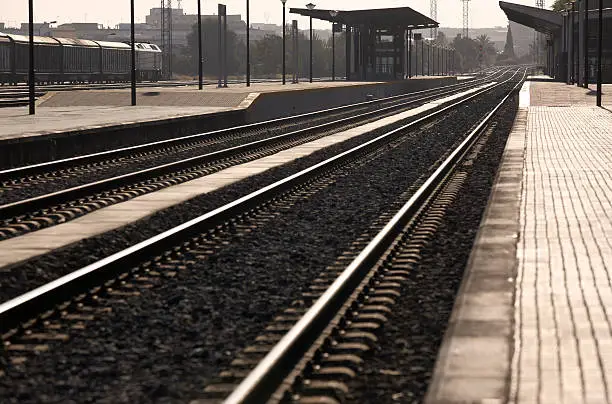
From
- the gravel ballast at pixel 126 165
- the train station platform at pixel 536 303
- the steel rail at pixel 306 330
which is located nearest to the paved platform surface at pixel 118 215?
the gravel ballast at pixel 126 165

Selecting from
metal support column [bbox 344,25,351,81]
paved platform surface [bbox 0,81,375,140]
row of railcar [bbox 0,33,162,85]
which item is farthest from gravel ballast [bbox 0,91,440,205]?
metal support column [bbox 344,25,351,81]

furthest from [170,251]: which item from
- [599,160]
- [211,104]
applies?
[211,104]

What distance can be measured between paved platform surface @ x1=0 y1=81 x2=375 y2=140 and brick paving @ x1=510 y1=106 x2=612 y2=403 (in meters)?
10.8

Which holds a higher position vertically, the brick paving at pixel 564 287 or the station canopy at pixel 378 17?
the station canopy at pixel 378 17

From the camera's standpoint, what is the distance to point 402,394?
614 centimetres

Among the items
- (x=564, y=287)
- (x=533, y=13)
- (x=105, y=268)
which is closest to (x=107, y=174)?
(x=105, y=268)

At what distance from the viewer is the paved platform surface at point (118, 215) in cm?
1099

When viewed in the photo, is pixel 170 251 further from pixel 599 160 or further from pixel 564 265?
pixel 599 160

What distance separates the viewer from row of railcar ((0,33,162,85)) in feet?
227

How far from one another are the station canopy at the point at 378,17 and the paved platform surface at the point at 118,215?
54.5 m

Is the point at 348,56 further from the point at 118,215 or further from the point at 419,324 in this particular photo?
the point at 419,324

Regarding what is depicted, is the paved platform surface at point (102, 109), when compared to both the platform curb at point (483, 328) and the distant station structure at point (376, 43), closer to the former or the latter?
the platform curb at point (483, 328)

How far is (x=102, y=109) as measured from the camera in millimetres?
36594

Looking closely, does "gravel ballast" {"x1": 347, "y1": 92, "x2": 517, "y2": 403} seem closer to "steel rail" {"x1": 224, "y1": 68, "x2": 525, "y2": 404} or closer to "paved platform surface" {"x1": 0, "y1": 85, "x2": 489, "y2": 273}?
"steel rail" {"x1": 224, "y1": 68, "x2": 525, "y2": 404}
